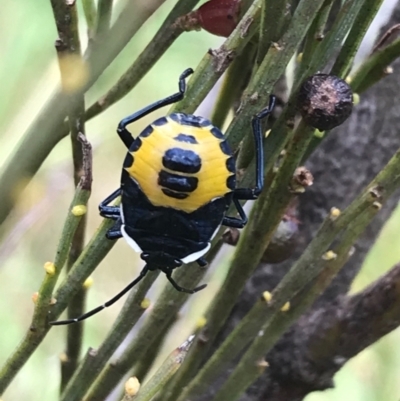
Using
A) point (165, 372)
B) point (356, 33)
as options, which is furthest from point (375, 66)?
point (165, 372)

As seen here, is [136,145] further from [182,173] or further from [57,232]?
[57,232]

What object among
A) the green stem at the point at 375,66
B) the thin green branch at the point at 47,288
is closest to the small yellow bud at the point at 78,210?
the thin green branch at the point at 47,288

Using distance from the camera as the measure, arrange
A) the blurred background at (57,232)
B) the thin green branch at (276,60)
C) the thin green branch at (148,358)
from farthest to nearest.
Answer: the blurred background at (57,232) → the thin green branch at (148,358) → the thin green branch at (276,60)

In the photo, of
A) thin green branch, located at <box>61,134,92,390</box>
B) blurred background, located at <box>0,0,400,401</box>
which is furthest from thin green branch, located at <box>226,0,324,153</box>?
blurred background, located at <box>0,0,400,401</box>

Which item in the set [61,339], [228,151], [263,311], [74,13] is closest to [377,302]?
[263,311]

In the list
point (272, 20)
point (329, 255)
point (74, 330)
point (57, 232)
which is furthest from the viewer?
point (57, 232)

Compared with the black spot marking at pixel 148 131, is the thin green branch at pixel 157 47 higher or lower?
higher

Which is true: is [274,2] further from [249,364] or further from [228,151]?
[249,364]

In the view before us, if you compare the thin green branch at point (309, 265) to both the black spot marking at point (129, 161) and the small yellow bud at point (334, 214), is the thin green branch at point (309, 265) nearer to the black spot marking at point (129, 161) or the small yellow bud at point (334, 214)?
the small yellow bud at point (334, 214)
